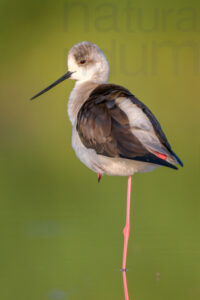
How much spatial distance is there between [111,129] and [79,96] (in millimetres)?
763

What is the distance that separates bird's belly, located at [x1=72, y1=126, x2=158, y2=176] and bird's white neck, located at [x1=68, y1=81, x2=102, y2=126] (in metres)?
0.24

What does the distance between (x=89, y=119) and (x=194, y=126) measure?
429cm

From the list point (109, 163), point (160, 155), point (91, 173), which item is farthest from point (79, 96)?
point (91, 173)

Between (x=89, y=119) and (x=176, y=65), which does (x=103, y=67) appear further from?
(x=176, y=65)

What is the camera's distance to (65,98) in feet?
29.9

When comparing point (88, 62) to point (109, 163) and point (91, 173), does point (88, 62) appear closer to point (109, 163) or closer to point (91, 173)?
point (109, 163)

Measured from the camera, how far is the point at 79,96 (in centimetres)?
466

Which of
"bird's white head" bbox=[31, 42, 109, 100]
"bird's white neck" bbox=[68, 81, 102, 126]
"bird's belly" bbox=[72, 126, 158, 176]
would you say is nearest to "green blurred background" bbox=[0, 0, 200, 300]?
"bird's belly" bbox=[72, 126, 158, 176]

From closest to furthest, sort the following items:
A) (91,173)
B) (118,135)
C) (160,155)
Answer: (160,155) < (118,135) < (91,173)

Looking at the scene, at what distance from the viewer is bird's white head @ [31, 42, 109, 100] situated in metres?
4.80

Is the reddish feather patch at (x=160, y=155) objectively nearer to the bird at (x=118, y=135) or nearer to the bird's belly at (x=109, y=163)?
the bird at (x=118, y=135)

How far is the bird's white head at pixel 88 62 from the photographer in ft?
15.8

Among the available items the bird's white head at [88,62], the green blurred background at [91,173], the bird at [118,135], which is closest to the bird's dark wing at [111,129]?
the bird at [118,135]

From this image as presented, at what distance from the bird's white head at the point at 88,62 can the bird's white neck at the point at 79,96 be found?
0.19ft
